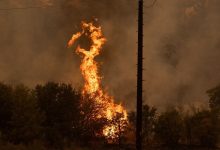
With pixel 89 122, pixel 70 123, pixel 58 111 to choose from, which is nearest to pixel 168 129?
pixel 89 122

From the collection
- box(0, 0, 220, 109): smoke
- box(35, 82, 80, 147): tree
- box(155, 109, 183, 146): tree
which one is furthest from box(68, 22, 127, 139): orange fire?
box(0, 0, 220, 109): smoke

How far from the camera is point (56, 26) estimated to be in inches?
2963

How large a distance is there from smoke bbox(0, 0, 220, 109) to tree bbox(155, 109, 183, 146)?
29161 mm

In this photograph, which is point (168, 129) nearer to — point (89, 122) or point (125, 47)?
point (89, 122)

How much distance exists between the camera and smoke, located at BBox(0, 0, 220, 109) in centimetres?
6981

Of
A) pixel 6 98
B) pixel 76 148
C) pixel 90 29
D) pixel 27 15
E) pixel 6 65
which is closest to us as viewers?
pixel 76 148

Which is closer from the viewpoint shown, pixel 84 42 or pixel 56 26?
pixel 84 42

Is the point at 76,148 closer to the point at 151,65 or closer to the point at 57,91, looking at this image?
the point at 57,91

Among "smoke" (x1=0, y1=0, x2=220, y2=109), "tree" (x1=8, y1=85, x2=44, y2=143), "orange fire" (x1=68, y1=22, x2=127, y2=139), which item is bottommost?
"tree" (x1=8, y1=85, x2=44, y2=143)

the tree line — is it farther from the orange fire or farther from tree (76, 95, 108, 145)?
the orange fire

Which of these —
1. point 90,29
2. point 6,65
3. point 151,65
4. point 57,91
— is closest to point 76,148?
point 57,91

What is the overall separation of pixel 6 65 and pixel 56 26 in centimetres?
1239

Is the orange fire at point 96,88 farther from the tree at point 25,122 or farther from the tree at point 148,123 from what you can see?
the tree at point 25,122

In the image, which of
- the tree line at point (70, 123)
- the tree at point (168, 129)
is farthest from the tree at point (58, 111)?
the tree at point (168, 129)
